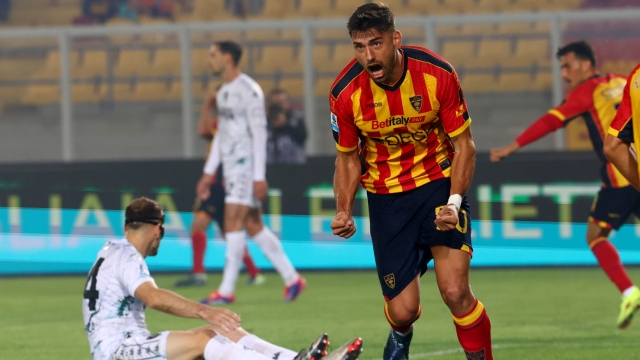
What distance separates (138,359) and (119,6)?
12401 millimetres

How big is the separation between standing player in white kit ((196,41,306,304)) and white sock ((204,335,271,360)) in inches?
182

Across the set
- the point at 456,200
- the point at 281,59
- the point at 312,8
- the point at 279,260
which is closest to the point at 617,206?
the point at 279,260

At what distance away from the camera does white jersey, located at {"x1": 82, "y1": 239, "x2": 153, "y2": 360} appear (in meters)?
5.08

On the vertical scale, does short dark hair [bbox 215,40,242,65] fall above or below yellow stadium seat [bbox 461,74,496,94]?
above

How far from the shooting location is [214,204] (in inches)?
450

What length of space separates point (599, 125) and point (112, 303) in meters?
4.61

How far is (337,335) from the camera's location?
7750 mm

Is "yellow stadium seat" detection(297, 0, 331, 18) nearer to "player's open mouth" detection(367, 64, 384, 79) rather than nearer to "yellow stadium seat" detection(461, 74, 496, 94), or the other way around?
"yellow stadium seat" detection(461, 74, 496, 94)

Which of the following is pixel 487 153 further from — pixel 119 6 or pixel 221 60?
pixel 119 6

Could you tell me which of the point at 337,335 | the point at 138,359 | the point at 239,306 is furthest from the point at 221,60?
the point at 138,359

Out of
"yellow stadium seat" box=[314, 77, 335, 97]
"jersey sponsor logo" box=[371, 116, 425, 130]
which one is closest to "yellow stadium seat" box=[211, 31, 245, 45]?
"yellow stadium seat" box=[314, 77, 335, 97]

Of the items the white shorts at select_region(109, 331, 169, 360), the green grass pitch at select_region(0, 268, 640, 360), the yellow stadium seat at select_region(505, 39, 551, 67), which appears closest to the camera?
the white shorts at select_region(109, 331, 169, 360)

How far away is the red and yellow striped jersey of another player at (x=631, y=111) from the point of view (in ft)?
16.0

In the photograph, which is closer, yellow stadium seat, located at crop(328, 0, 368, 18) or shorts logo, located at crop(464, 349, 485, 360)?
shorts logo, located at crop(464, 349, 485, 360)
